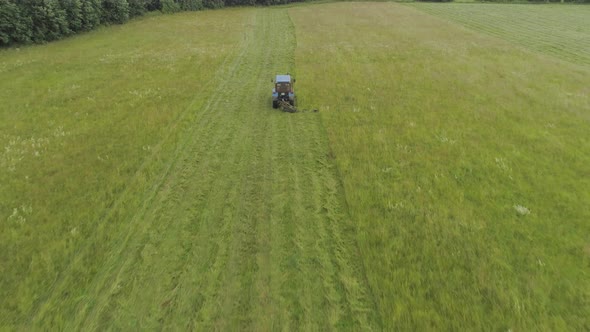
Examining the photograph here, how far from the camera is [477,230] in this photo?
8633 mm

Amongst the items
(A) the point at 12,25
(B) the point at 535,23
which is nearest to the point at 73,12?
(A) the point at 12,25

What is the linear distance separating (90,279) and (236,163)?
640cm

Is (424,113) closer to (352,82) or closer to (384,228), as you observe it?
(352,82)

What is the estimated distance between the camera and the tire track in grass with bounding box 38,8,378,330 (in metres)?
6.76

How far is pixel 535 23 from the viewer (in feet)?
158

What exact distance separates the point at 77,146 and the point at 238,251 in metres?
10.6

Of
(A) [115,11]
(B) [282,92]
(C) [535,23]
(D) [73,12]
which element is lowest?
(B) [282,92]

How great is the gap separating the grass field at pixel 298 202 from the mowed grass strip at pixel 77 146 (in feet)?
0.26

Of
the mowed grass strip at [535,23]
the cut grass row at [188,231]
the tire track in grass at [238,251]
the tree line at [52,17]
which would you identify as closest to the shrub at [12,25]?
the tree line at [52,17]

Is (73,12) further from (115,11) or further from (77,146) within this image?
(77,146)

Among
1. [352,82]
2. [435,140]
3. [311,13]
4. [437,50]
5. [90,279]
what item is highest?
[311,13]

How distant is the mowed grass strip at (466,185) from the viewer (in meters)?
6.79

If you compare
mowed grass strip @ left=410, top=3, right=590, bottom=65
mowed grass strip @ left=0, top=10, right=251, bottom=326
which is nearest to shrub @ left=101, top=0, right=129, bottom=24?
mowed grass strip @ left=0, top=10, right=251, bottom=326

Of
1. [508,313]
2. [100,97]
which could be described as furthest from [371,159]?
[100,97]
